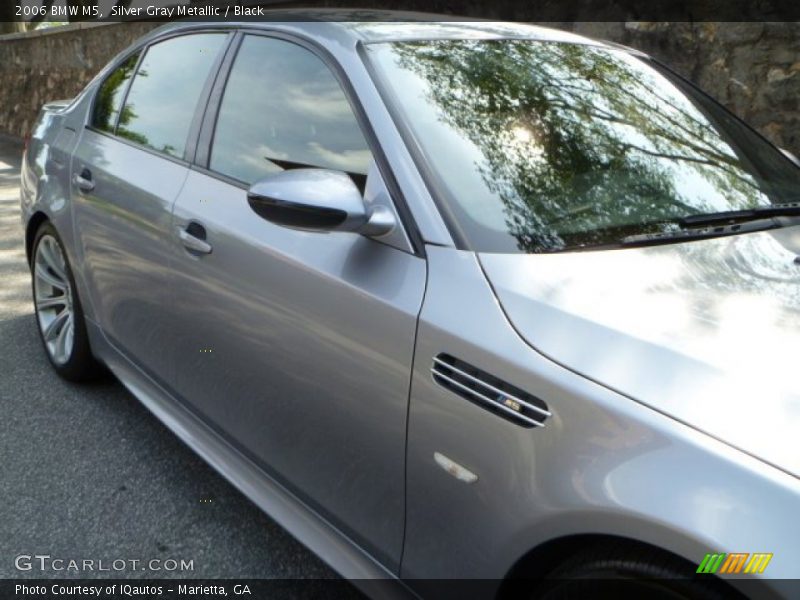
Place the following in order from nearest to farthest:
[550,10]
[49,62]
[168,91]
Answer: [168,91]
[550,10]
[49,62]

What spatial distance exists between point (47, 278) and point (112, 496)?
1408 millimetres

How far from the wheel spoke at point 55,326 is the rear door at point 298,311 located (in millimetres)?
1402

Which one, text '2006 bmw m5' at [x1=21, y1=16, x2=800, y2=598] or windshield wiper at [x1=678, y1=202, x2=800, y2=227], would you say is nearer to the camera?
text '2006 bmw m5' at [x1=21, y1=16, x2=800, y2=598]

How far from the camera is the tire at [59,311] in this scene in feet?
12.1

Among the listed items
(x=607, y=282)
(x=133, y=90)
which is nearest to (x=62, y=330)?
(x=133, y=90)

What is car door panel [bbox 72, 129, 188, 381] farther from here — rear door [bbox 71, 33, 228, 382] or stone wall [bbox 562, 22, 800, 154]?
stone wall [bbox 562, 22, 800, 154]

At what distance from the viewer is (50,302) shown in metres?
3.97

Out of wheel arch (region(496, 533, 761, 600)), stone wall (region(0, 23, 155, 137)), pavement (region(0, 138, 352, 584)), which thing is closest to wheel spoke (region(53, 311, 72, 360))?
pavement (region(0, 138, 352, 584))

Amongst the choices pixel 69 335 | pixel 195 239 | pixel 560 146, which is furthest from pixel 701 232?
pixel 69 335

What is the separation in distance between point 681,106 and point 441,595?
1726 mm

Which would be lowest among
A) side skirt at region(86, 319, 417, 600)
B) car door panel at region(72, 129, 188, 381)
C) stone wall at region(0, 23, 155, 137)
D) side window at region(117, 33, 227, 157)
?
stone wall at region(0, 23, 155, 137)

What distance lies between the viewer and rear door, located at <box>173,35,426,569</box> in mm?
1956

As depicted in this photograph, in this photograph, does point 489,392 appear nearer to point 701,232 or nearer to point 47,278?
point 701,232

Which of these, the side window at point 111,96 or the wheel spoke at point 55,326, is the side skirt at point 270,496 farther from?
the side window at point 111,96
